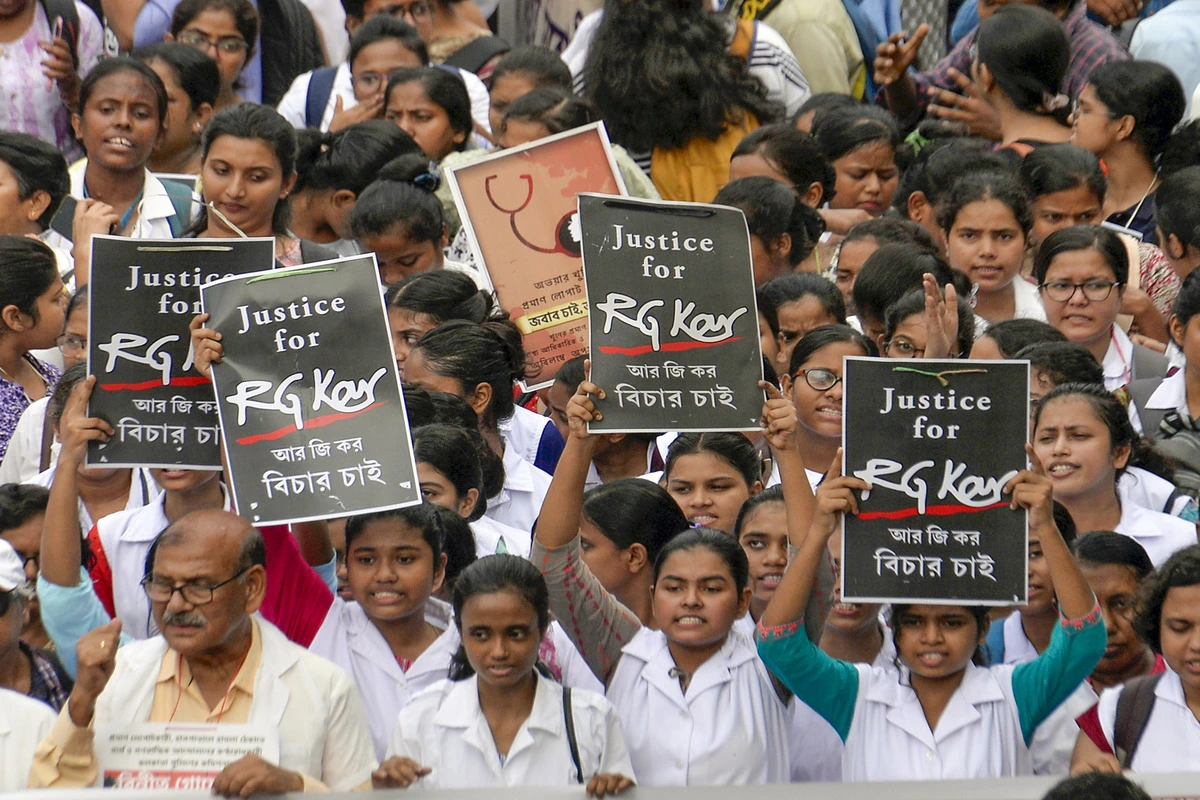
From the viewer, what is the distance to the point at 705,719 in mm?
5672

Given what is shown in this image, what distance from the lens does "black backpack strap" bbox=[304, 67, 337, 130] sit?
987cm

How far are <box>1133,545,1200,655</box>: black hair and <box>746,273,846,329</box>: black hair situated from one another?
219 centimetres

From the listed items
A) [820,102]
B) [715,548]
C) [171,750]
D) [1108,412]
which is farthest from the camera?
[820,102]

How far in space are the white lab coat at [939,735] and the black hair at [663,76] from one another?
13.8ft

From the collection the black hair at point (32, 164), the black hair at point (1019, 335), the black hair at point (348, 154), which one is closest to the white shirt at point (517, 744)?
the black hair at point (1019, 335)

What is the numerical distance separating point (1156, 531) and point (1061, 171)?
7.80 feet

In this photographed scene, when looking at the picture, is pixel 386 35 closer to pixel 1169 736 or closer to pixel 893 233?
pixel 893 233

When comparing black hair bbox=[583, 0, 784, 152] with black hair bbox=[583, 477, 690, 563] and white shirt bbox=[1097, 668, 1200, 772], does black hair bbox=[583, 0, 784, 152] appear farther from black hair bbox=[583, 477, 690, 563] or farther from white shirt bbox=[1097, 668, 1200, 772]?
white shirt bbox=[1097, 668, 1200, 772]

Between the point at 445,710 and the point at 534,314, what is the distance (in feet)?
8.03

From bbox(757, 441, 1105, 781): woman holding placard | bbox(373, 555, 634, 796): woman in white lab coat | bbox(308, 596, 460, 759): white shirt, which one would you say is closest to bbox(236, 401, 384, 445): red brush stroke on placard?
bbox(308, 596, 460, 759): white shirt

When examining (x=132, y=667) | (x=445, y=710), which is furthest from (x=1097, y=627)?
(x=132, y=667)

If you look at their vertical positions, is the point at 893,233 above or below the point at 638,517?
above

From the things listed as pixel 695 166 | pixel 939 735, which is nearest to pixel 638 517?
pixel 939 735

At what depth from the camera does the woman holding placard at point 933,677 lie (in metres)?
5.40
